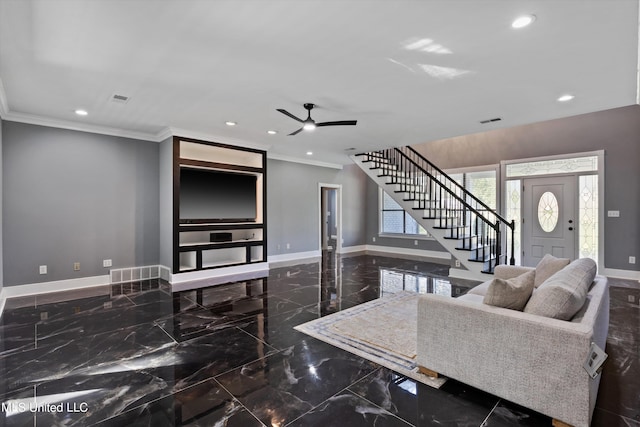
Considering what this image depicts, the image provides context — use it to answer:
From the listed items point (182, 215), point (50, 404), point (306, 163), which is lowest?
point (50, 404)

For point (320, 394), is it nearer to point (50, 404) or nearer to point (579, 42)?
point (50, 404)

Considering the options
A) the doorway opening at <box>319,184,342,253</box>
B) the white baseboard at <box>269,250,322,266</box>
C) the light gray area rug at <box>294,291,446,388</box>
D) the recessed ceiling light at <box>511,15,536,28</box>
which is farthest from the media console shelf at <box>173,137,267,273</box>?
the recessed ceiling light at <box>511,15,536,28</box>

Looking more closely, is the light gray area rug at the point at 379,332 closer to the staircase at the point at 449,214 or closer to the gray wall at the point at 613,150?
the staircase at the point at 449,214

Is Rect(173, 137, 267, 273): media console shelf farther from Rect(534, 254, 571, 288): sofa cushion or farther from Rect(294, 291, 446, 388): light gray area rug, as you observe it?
Rect(534, 254, 571, 288): sofa cushion

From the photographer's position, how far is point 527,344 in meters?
1.84

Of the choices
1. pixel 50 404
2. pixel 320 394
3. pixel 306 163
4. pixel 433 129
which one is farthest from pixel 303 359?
pixel 306 163

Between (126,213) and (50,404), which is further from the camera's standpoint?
(126,213)

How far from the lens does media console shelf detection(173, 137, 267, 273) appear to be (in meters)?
5.53

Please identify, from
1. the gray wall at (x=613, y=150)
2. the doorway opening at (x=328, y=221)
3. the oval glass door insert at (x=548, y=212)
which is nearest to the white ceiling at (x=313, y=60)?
the gray wall at (x=613, y=150)

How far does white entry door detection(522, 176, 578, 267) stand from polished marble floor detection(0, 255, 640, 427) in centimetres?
228

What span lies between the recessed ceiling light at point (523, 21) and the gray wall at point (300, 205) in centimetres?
585

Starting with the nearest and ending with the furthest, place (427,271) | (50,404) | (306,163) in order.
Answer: (50,404)
(427,271)
(306,163)

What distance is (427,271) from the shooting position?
253 inches

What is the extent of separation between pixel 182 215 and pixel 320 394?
14.3 feet
